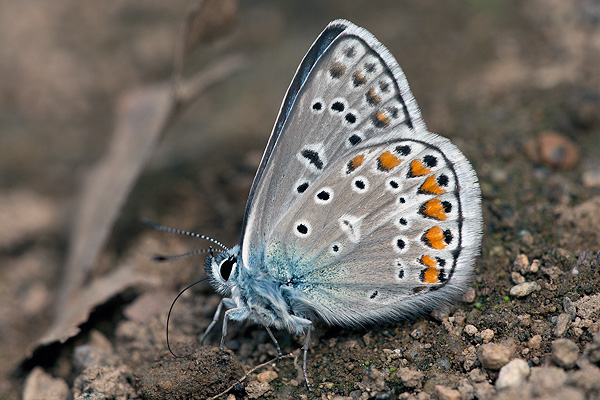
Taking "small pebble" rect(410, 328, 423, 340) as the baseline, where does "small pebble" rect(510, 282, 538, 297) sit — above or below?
below

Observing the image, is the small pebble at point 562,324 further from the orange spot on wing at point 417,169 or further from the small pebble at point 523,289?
the orange spot on wing at point 417,169

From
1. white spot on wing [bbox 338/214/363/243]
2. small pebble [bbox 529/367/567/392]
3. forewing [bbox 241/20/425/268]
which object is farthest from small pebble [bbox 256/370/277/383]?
small pebble [bbox 529/367/567/392]

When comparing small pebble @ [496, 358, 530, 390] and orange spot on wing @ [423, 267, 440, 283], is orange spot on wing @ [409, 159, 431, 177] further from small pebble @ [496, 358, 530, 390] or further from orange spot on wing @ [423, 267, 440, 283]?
small pebble @ [496, 358, 530, 390]

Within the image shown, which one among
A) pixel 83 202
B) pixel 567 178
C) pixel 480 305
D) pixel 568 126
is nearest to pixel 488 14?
pixel 568 126

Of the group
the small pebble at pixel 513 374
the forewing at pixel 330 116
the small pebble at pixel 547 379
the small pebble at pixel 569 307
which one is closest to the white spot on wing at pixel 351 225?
the forewing at pixel 330 116

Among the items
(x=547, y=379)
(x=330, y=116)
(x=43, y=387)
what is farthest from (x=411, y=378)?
(x=43, y=387)

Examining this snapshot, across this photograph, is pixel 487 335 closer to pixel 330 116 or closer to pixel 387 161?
pixel 387 161
